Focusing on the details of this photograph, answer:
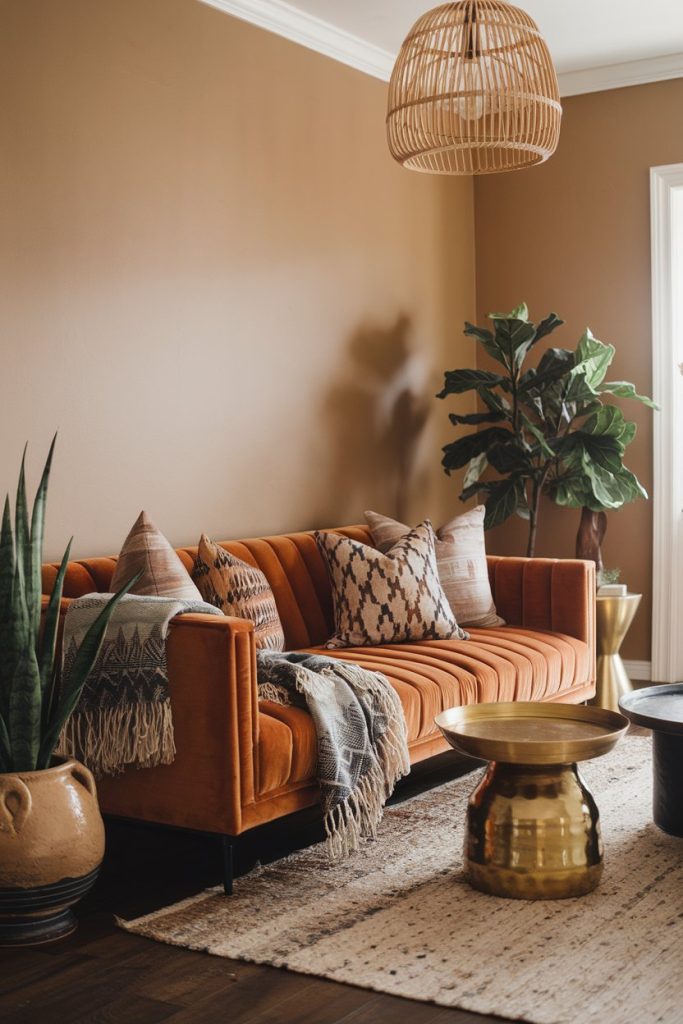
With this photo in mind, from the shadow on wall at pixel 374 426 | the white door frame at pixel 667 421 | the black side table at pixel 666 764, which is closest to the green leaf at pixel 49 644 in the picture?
the black side table at pixel 666 764

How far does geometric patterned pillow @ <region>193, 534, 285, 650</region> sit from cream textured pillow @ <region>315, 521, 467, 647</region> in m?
0.40

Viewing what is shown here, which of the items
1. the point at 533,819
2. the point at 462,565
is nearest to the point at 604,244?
the point at 462,565

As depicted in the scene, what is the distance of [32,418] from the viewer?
11.7 ft

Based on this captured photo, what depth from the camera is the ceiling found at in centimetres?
463

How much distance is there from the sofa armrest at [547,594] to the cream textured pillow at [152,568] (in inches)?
61.0

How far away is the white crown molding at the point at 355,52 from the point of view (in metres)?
4.45

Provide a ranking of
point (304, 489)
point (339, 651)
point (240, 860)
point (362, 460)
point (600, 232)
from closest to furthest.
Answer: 1. point (240, 860)
2. point (339, 651)
3. point (304, 489)
4. point (362, 460)
5. point (600, 232)

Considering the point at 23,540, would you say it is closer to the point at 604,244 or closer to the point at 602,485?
the point at 602,485

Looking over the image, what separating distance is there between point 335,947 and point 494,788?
0.54 m

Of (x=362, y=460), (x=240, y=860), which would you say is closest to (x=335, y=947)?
(x=240, y=860)

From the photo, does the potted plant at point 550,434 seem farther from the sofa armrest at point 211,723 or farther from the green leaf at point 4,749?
the green leaf at point 4,749

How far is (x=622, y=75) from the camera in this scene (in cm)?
542

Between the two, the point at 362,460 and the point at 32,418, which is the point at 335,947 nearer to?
the point at 32,418

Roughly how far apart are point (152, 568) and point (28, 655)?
0.63 meters
